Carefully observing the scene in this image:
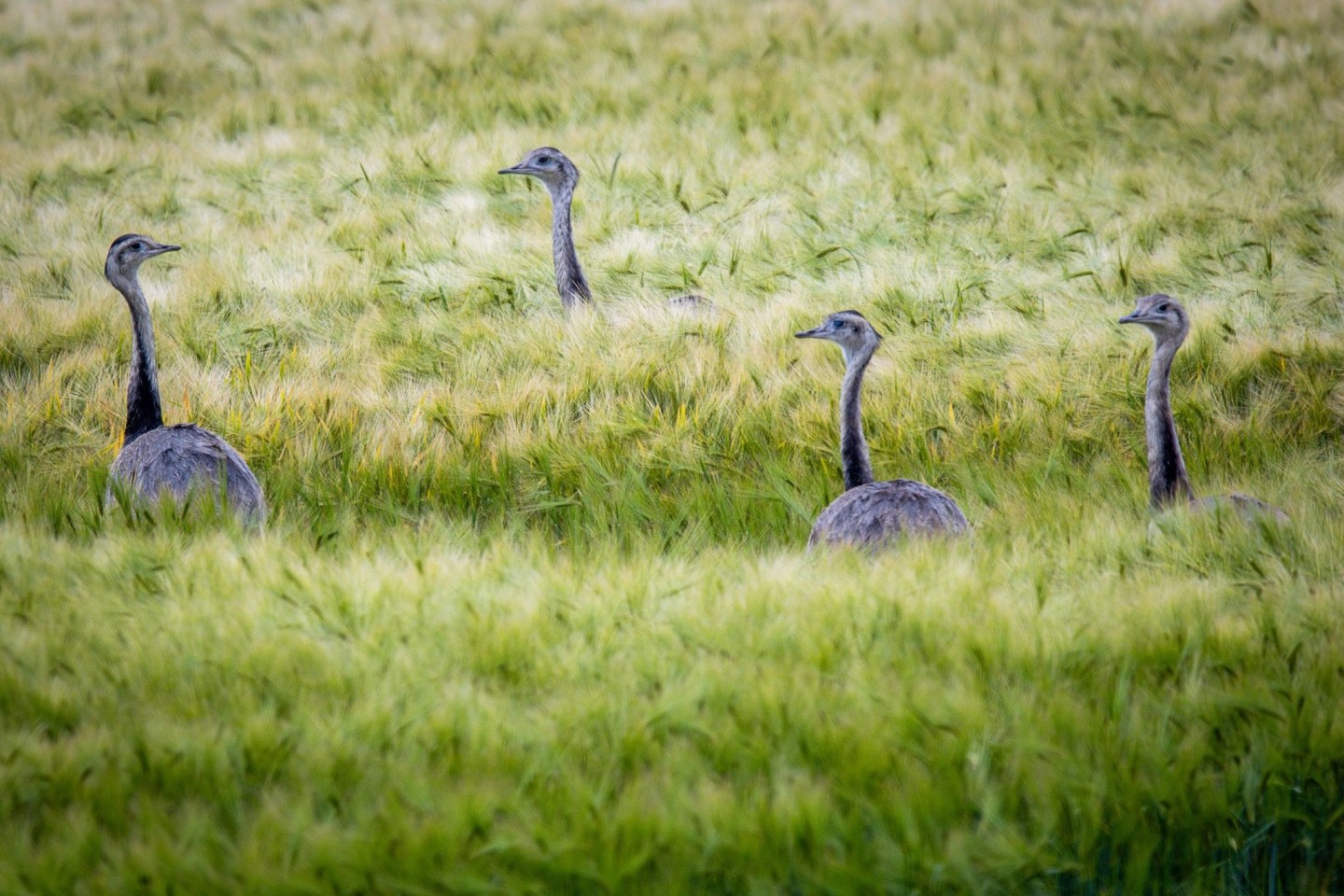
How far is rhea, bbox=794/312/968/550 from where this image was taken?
4.05m

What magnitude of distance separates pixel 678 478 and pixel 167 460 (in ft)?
→ 6.40

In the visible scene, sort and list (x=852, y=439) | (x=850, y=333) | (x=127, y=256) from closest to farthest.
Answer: (x=852, y=439) → (x=850, y=333) → (x=127, y=256)

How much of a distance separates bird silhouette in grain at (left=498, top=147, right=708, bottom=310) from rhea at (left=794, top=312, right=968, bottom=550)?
1.87m

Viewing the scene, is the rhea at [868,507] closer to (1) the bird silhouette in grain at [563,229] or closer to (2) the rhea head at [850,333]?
(2) the rhea head at [850,333]

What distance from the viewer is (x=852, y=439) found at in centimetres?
466

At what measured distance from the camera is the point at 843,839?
2645mm

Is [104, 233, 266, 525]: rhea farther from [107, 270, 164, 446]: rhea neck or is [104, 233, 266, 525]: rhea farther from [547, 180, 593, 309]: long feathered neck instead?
[547, 180, 593, 309]: long feathered neck

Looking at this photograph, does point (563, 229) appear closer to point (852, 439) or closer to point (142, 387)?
point (142, 387)

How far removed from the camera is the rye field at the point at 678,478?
8.93 feet

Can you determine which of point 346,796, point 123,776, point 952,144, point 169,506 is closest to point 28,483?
point 169,506

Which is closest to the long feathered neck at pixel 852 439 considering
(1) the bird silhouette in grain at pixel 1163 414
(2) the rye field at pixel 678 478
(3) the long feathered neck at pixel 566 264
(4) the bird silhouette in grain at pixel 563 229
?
(2) the rye field at pixel 678 478

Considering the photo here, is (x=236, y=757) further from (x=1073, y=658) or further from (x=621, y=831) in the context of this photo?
(x=1073, y=658)

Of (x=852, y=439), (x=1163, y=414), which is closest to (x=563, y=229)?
(x=852, y=439)

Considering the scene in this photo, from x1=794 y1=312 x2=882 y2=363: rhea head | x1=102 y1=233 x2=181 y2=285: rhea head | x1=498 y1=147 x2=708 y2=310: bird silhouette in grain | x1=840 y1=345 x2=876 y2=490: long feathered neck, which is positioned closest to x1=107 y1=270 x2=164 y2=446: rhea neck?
x1=102 y1=233 x2=181 y2=285: rhea head
